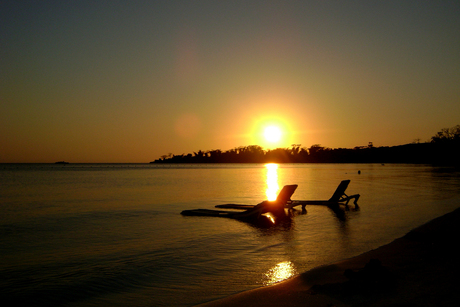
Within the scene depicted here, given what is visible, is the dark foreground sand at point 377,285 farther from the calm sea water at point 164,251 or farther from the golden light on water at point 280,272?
the calm sea water at point 164,251

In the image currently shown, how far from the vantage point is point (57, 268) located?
870 cm

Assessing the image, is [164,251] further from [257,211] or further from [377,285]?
[257,211]

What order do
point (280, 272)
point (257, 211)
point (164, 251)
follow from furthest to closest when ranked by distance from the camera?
point (257, 211), point (164, 251), point (280, 272)

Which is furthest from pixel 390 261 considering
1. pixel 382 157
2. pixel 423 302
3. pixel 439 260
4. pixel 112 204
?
pixel 382 157

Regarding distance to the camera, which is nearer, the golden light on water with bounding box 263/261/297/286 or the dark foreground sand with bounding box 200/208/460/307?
the dark foreground sand with bounding box 200/208/460/307

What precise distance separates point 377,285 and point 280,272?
2573 millimetres

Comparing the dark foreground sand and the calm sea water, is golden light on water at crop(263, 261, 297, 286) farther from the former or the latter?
the dark foreground sand

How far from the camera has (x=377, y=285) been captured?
557cm

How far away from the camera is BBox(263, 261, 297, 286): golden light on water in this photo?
7.25 m

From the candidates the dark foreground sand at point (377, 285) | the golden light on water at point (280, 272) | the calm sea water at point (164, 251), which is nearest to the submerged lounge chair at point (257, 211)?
the calm sea water at point (164, 251)

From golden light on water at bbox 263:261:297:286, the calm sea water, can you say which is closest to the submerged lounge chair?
the calm sea water

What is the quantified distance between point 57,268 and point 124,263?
159 centimetres

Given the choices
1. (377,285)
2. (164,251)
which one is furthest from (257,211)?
(377,285)

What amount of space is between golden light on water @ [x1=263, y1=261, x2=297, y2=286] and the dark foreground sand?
0.42 meters
